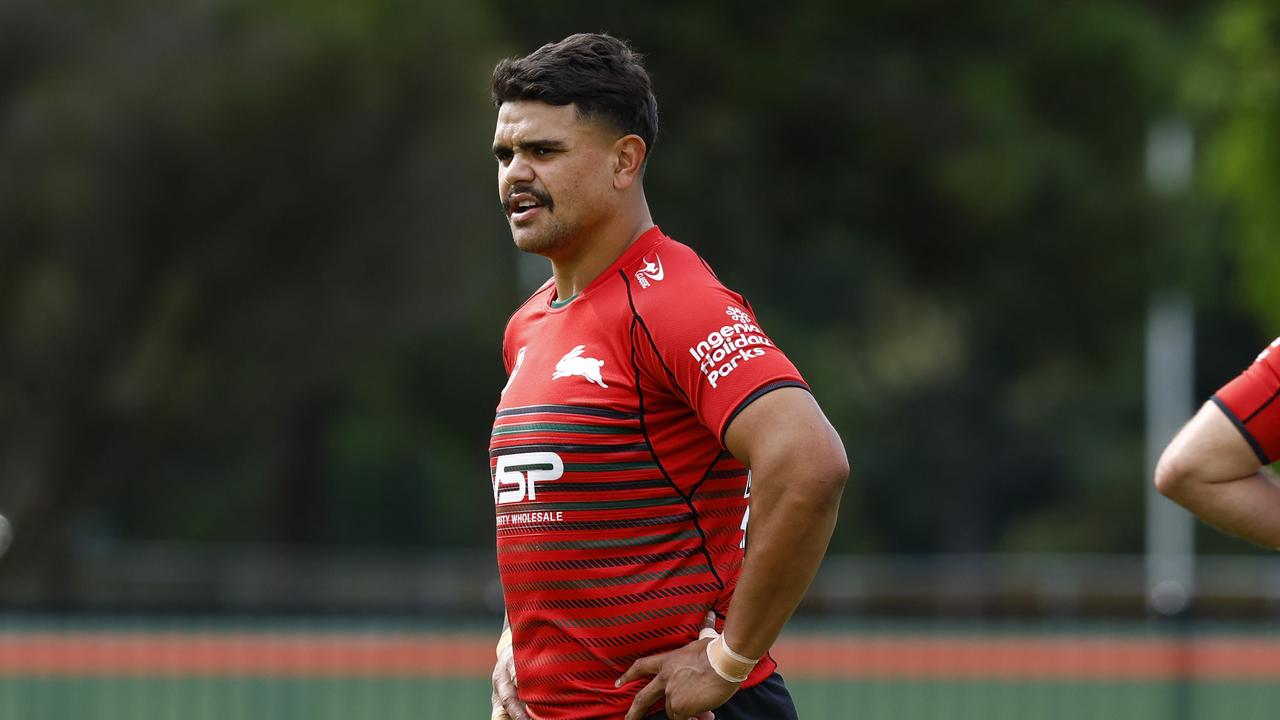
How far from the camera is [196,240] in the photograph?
2517 centimetres

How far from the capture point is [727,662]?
12.5ft

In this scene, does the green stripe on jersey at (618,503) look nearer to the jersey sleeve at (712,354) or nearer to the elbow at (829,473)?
the jersey sleeve at (712,354)

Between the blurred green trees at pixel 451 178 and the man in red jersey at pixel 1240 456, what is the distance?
1625cm

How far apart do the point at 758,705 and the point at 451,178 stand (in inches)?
897

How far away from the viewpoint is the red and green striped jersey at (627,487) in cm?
390

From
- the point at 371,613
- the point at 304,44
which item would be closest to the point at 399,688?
the point at 371,613

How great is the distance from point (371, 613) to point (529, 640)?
6489mm

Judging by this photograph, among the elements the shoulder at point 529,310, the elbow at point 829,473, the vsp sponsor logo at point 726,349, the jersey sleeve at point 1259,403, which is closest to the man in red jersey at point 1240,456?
the jersey sleeve at point 1259,403

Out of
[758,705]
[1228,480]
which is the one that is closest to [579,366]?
[758,705]

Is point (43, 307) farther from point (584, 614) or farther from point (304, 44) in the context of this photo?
point (584, 614)

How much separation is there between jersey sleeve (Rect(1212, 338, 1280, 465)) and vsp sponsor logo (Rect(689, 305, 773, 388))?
1132 mm

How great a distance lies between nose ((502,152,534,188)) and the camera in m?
4.07

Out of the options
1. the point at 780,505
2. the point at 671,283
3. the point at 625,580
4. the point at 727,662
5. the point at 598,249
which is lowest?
the point at 727,662

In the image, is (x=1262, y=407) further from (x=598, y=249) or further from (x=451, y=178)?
(x=451, y=178)
